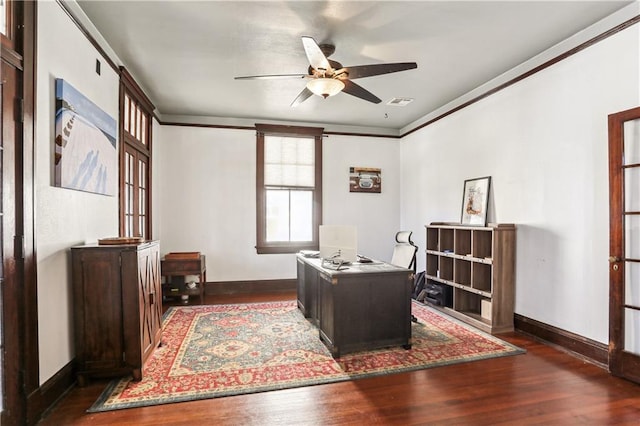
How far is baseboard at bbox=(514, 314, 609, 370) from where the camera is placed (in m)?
2.98

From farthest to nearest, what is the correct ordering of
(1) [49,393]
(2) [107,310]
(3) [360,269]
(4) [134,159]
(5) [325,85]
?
(4) [134,159] < (3) [360,269] < (5) [325,85] < (2) [107,310] < (1) [49,393]

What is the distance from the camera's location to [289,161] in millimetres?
6211

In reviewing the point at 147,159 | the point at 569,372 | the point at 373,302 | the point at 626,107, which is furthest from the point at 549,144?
the point at 147,159

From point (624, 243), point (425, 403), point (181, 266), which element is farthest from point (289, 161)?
point (624, 243)

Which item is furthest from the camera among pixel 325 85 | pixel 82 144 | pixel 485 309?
pixel 485 309

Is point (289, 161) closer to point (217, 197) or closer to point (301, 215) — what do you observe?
point (301, 215)

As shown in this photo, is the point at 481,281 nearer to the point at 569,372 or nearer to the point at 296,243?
the point at 569,372

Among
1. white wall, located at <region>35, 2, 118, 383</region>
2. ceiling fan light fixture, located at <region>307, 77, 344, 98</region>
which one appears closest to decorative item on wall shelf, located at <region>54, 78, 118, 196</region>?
white wall, located at <region>35, 2, 118, 383</region>

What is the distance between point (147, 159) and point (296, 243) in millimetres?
2835

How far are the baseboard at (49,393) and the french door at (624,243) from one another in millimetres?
4373

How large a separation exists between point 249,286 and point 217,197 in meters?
1.70

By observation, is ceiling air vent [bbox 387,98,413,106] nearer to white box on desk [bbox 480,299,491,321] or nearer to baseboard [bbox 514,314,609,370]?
white box on desk [bbox 480,299,491,321]

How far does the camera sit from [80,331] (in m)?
2.64

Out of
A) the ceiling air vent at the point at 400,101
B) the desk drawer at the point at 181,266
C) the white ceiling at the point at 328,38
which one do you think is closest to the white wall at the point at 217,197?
the desk drawer at the point at 181,266
